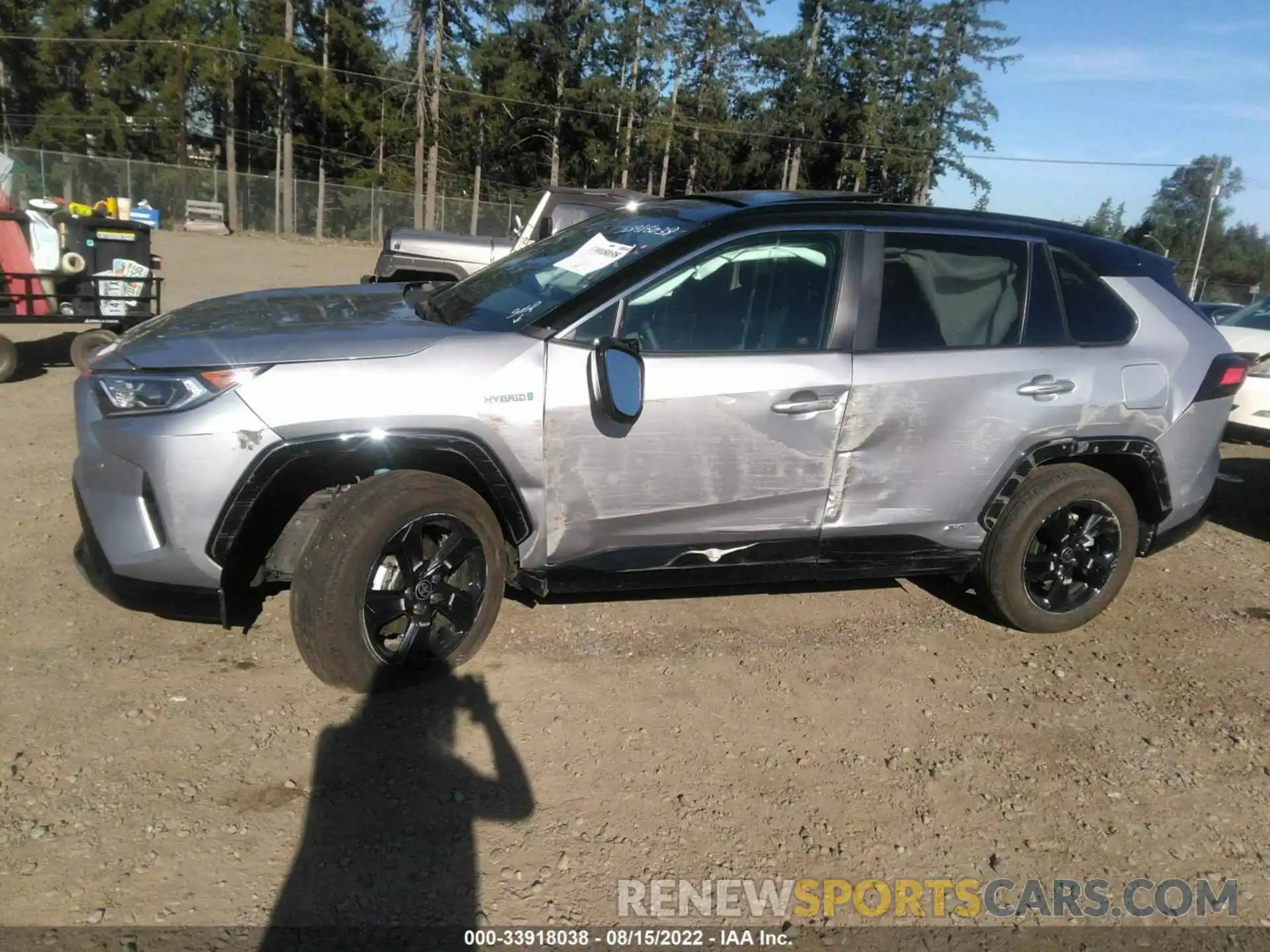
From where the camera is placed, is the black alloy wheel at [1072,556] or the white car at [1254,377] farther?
the white car at [1254,377]

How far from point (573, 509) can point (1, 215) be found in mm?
7125

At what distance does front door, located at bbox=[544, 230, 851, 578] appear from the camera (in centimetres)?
346

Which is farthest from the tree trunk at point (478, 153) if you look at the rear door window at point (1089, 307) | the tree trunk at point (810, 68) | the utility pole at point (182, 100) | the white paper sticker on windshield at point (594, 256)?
the rear door window at point (1089, 307)

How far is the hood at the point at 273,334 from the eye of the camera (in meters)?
3.21

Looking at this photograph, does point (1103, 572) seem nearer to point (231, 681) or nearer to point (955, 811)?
point (955, 811)

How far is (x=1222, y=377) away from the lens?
442cm

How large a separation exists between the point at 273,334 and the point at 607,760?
1900 millimetres

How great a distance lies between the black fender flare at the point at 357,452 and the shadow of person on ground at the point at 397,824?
72cm

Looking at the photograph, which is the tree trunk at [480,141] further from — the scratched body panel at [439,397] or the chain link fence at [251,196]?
the scratched body panel at [439,397]

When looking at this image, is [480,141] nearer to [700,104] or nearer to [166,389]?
[700,104]

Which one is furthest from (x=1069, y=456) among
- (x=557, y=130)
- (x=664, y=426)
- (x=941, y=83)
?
(x=941, y=83)

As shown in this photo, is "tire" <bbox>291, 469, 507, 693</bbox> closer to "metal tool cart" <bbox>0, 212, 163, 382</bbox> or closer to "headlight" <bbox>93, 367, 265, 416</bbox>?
"headlight" <bbox>93, 367, 265, 416</bbox>

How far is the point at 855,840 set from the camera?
116 inches

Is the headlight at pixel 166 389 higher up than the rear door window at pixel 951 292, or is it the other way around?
the rear door window at pixel 951 292
